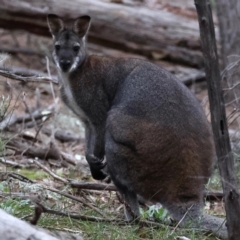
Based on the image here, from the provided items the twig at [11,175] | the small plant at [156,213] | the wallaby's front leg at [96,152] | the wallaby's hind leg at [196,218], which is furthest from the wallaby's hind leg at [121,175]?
the twig at [11,175]

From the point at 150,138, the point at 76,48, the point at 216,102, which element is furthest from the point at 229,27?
the point at 216,102

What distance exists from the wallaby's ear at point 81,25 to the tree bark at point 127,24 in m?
3.31

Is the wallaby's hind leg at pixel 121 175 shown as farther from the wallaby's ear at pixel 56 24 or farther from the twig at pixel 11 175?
the wallaby's ear at pixel 56 24

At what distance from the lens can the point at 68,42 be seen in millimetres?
6863

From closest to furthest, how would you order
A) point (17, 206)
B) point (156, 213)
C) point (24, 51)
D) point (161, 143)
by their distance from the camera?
point (17, 206) → point (161, 143) → point (156, 213) → point (24, 51)

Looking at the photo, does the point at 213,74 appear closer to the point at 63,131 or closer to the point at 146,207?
the point at 146,207

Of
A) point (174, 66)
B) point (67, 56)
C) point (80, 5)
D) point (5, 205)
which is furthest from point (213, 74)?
point (174, 66)

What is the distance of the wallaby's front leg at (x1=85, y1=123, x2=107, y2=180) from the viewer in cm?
650

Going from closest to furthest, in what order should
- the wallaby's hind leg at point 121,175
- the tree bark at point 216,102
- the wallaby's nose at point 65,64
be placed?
the tree bark at point 216,102, the wallaby's hind leg at point 121,175, the wallaby's nose at point 65,64

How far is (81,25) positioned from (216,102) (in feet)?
9.51

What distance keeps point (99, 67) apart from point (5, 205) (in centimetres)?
198

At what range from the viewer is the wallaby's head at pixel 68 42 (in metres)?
6.75

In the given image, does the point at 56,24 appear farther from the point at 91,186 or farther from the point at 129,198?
the point at 129,198

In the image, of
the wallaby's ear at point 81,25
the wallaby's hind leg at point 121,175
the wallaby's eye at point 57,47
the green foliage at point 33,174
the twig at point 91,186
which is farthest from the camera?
the green foliage at point 33,174
